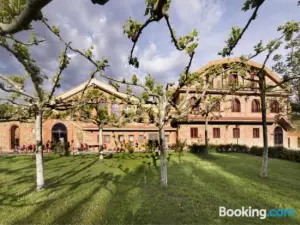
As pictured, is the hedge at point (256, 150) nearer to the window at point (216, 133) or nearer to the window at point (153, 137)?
the window at point (216, 133)

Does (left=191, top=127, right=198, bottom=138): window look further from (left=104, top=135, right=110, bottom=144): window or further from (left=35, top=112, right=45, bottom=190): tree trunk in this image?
(left=35, top=112, right=45, bottom=190): tree trunk

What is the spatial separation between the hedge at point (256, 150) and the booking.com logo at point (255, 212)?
15761 mm

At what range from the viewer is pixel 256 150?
23.5 metres

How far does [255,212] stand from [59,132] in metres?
25.7

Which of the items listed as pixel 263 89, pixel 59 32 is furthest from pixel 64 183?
pixel 263 89

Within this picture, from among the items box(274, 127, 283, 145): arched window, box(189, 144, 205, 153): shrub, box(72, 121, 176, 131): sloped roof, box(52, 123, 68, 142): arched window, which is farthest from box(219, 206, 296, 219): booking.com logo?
box(274, 127, 283, 145): arched window

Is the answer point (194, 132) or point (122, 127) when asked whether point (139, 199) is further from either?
point (194, 132)

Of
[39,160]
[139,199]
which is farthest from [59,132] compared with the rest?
[139,199]

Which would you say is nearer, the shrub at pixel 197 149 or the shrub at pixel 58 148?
the shrub at pixel 58 148

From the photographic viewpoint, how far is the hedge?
1906 cm

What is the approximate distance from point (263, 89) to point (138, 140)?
62.1 ft

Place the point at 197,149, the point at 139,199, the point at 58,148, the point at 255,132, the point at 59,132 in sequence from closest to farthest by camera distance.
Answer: the point at 139,199 → the point at 58,148 → the point at 197,149 → the point at 59,132 → the point at 255,132

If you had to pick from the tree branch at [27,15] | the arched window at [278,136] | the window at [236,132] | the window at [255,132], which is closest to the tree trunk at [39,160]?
the tree branch at [27,15]

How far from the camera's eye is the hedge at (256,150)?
19.1 meters
